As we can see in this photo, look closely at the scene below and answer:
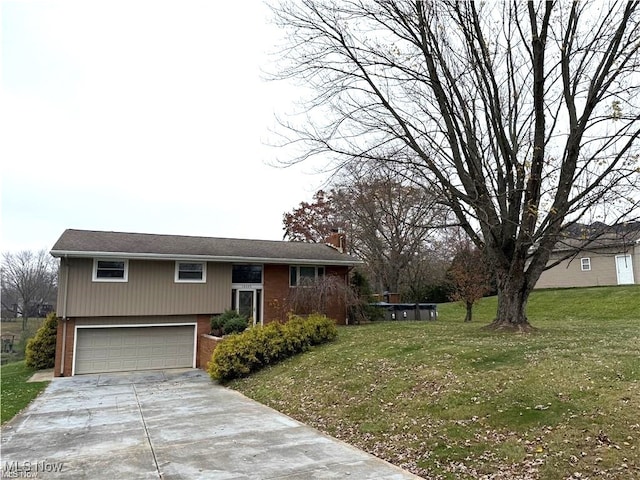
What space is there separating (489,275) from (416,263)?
6896 millimetres

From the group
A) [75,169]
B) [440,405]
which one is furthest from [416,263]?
[440,405]

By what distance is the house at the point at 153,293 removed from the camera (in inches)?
648

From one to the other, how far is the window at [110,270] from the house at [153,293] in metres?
0.03

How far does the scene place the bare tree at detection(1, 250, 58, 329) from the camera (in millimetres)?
42594

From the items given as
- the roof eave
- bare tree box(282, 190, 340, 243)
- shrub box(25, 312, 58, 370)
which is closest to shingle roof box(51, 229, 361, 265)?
the roof eave

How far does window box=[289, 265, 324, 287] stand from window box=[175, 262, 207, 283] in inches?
153

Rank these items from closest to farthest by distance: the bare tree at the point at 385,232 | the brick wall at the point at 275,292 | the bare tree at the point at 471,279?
1. the brick wall at the point at 275,292
2. the bare tree at the point at 471,279
3. the bare tree at the point at 385,232

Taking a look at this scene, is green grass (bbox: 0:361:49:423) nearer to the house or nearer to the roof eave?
the house

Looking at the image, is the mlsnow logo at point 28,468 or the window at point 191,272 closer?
the mlsnow logo at point 28,468

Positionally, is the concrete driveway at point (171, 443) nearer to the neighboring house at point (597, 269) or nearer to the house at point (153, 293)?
the house at point (153, 293)

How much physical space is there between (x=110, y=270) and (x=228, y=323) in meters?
4.89

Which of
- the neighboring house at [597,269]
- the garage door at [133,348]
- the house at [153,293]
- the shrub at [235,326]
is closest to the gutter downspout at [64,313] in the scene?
the house at [153,293]

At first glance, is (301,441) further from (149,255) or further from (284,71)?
(149,255)

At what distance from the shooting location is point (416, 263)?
2977 cm
